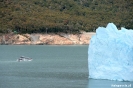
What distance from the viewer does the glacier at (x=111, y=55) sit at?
47000 mm

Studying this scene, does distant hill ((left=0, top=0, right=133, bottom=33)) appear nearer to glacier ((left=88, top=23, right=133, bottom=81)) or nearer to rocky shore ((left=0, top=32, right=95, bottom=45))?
rocky shore ((left=0, top=32, right=95, bottom=45))

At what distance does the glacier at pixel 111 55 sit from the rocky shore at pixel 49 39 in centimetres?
8698

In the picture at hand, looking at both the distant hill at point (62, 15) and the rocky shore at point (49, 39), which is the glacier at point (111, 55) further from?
the distant hill at point (62, 15)

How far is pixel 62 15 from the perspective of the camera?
529ft

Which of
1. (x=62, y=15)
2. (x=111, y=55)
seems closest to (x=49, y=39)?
(x=62, y=15)

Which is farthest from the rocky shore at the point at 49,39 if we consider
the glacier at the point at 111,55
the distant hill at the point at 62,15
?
the glacier at the point at 111,55

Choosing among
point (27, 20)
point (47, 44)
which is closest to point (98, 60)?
point (47, 44)

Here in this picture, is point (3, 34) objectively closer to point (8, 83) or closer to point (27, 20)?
point (27, 20)

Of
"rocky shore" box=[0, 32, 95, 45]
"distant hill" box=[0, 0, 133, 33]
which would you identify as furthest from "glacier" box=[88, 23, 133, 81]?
"distant hill" box=[0, 0, 133, 33]

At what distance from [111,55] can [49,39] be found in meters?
89.3

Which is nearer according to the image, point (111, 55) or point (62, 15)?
point (111, 55)

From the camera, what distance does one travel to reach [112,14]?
167 meters

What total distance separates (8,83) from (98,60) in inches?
356

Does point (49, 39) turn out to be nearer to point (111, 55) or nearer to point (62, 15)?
point (62, 15)
